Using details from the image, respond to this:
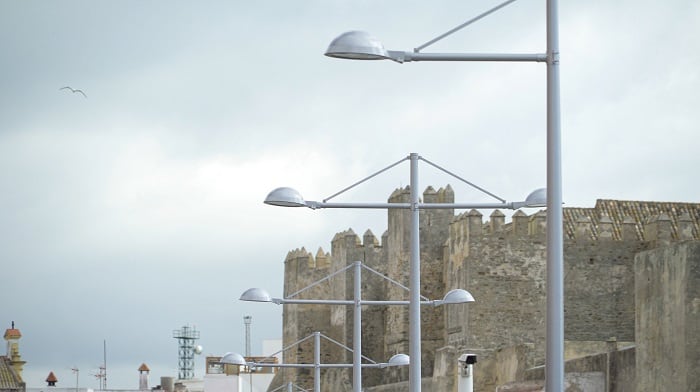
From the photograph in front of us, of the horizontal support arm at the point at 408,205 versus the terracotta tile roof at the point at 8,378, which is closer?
the horizontal support arm at the point at 408,205

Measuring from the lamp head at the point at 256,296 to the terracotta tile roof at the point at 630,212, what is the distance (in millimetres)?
25317

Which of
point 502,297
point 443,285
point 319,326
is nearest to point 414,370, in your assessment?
point 502,297

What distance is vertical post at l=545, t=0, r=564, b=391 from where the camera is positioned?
15961mm

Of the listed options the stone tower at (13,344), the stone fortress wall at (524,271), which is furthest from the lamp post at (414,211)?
the stone tower at (13,344)

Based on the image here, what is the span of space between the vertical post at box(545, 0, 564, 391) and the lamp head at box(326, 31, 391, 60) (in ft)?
5.26

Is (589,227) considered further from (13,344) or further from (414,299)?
(13,344)

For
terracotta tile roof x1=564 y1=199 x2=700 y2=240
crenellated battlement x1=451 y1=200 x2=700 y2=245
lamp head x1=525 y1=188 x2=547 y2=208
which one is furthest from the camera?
terracotta tile roof x1=564 y1=199 x2=700 y2=240

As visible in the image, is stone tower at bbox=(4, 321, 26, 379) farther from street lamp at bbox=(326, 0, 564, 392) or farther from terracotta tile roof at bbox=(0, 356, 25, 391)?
street lamp at bbox=(326, 0, 564, 392)

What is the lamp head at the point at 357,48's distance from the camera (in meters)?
16.8

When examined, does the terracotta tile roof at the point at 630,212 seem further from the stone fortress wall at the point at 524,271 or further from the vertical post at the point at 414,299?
the vertical post at the point at 414,299

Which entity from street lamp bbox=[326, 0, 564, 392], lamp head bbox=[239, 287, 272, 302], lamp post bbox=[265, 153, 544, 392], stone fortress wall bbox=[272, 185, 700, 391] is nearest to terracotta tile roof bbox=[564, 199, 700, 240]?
stone fortress wall bbox=[272, 185, 700, 391]

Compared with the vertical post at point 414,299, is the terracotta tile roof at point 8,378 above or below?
below

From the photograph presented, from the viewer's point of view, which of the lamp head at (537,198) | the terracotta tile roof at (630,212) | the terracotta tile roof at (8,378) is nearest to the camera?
the lamp head at (537,198)

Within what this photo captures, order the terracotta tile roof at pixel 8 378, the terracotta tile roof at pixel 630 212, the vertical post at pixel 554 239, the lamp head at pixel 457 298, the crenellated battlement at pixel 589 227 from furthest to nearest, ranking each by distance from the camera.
Result: the terracotta tile roof at pixel 8 378
the terracotta tile roof at pixel 630 212
the crenellated battlement at pixel 589 227
the lamp head at pixel 457 298
the vertical post at pixel 554 239
